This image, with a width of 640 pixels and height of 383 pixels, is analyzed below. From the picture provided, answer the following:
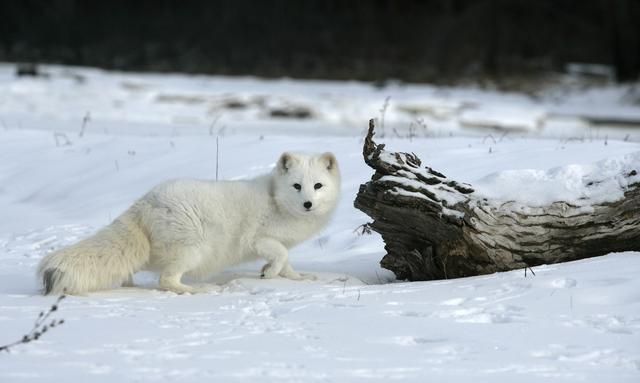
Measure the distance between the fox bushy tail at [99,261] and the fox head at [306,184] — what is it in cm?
102

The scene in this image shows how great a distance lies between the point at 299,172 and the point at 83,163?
14.6 ft

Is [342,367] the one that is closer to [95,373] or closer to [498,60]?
[95,373]

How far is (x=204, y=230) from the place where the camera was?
230 inches

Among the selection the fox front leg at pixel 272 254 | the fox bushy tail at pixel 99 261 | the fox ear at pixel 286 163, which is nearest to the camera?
the fox bushy tail at pixel 99 261

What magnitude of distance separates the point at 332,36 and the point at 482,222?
2776cm

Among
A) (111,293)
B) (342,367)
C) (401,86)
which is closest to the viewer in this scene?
(342,367)

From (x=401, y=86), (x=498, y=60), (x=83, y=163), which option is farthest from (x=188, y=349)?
(x=498, y=60)

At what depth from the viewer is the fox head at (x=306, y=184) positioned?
6.05m

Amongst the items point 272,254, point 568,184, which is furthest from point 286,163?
point 568,184

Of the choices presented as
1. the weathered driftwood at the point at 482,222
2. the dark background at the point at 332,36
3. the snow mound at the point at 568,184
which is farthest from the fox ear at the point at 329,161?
the dark background at the point at 332,36

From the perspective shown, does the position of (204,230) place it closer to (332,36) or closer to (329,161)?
(329,161)

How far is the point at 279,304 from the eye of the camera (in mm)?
4938

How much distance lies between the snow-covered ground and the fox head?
0.50 meters

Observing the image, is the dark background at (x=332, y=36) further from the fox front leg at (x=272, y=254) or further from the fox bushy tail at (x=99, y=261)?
the fox bushy tail at (x=99, y=261)
